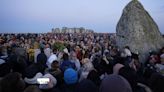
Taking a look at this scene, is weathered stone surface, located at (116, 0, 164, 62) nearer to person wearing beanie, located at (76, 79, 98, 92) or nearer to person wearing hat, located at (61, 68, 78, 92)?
person wearing hat, located at (61, 68, 78, 92)

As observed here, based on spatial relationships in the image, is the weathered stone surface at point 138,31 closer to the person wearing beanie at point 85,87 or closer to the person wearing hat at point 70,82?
the person wearing hat at point 70,82

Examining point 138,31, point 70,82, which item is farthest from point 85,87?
point 138,31

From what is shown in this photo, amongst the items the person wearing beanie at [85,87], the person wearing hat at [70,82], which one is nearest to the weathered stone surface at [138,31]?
the person wearing hat at [70,82]

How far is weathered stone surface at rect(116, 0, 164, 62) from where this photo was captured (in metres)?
19.4

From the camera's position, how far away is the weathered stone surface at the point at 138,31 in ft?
63.7

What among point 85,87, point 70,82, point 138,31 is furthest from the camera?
point 138,31

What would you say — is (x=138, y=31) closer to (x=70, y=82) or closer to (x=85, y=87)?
(x=70, y=82)

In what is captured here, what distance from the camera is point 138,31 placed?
65.9 feet

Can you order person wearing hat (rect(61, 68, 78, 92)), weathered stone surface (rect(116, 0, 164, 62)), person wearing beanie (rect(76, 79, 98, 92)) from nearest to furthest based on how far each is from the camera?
person wearing beanie (rect(76, 79, 98, 92)), person wearing hat (rect(61, 68, 78, 92)), weathered stone surface (rect(116, 0, 164, 62))

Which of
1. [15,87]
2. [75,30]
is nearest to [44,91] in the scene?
[15,87]

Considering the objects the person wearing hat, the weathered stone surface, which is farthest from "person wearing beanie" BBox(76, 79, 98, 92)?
the weathered stone surface

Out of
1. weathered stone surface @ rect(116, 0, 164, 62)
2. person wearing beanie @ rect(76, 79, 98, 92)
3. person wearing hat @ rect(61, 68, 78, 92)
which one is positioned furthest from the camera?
weathered stone surface @ rect(116, 0, 164, 62)

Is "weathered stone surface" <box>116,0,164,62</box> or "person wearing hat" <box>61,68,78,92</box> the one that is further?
"weathered stone surface" <box>116,0,164,62</box>

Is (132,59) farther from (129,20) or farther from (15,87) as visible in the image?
(129,20)
